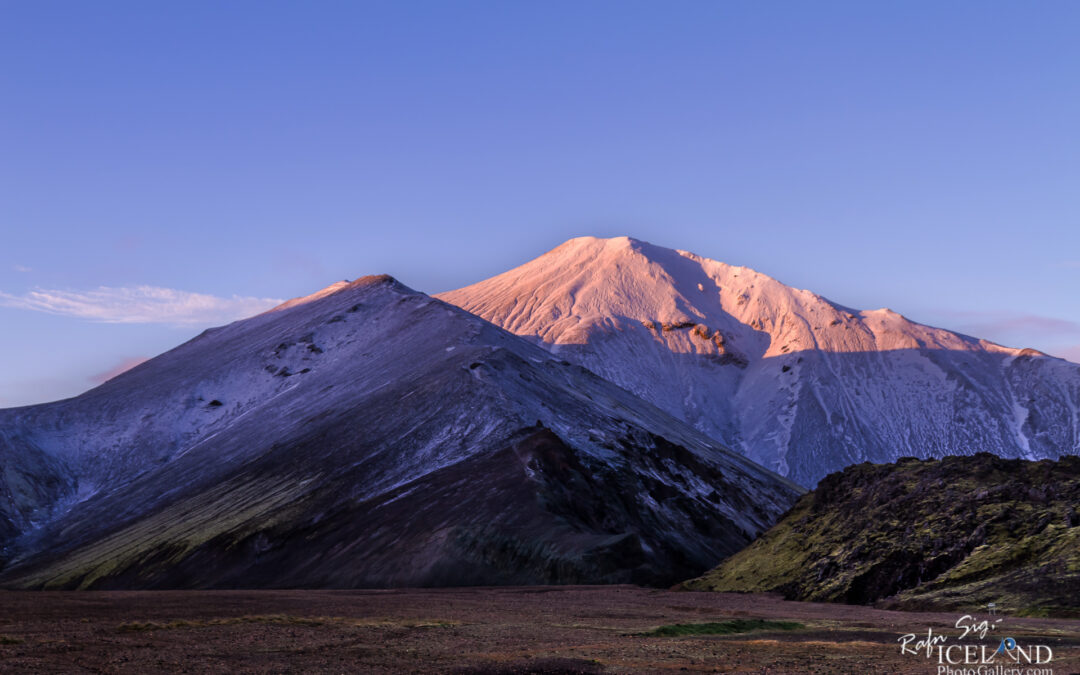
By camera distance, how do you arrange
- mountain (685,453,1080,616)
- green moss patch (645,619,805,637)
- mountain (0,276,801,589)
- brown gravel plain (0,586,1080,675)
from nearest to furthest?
brown gravel plain (0,586,1080,675) → green moss patch (645,619,805,637) → mountain (685,453,1080,616) → mountain (0,276,801,589)

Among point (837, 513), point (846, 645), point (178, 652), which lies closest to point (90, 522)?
point (837, 513)

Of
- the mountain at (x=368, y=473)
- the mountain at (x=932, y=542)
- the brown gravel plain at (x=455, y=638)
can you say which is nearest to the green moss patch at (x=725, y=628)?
the brown gravel plain at (x=455, y=638)

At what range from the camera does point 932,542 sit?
56.3 meters

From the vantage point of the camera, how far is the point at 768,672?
2641cm

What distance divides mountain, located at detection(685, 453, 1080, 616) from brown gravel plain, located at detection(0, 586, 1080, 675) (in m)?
2.86

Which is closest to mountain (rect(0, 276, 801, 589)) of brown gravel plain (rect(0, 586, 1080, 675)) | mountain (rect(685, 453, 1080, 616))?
mountain (rect(685, 453, 1080, 616))

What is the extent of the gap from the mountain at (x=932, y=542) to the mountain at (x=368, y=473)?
533 inches

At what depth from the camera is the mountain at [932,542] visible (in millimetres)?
47312

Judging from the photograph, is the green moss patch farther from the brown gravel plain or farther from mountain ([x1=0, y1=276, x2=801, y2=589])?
mountain ([x1=0, y1=276, x2=801, y2=589])

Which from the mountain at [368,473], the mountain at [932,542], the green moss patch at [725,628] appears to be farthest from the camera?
the mountain at [368,473]

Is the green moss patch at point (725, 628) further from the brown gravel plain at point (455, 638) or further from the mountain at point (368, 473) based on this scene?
the mountain at point (368, 473)

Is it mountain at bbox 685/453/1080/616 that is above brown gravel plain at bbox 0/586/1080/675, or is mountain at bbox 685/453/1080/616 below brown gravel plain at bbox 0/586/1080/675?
below

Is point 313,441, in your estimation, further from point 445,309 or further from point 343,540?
point 445,309

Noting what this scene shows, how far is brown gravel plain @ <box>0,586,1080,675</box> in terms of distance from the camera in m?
28.6
